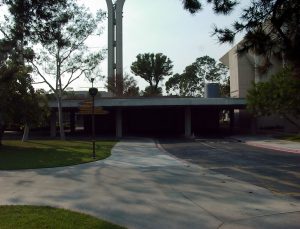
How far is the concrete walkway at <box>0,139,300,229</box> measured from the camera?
29.7 ft

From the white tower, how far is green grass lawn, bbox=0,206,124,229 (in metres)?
64.2

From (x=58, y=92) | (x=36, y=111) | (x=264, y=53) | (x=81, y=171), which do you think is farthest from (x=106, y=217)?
(x=58, y=92)

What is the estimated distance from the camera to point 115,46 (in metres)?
75.9

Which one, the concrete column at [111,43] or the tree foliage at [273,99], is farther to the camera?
the concrete column at [111,43]

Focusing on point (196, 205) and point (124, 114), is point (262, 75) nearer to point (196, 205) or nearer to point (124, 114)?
point (196, 205)

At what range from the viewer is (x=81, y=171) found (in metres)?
16.9

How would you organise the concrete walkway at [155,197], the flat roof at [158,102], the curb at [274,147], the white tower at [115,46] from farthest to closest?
the white tower at [115,46]
the flat roof at [158,102]
the curb at [274,147]
the concrete walkway at [155,197]

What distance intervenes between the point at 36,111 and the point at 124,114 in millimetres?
29259

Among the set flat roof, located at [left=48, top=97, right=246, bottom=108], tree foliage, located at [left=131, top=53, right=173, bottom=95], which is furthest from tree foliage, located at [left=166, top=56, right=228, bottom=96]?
flat roof, located at [left=48, top=97, right=246, bottom=108]

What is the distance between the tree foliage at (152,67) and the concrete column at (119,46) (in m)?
11.1

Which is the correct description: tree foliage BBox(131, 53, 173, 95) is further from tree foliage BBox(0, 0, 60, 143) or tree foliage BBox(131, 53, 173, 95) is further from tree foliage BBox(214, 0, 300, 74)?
tree foliage BBox(214, 0, 300, 74)

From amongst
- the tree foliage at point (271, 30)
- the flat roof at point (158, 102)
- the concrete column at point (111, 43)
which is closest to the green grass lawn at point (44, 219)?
the tree foliage at point (271, 30)

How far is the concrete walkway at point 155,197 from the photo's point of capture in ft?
29.7

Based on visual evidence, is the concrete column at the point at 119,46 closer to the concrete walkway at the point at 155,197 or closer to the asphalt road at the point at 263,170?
the asphalt road at the point at 263,170
